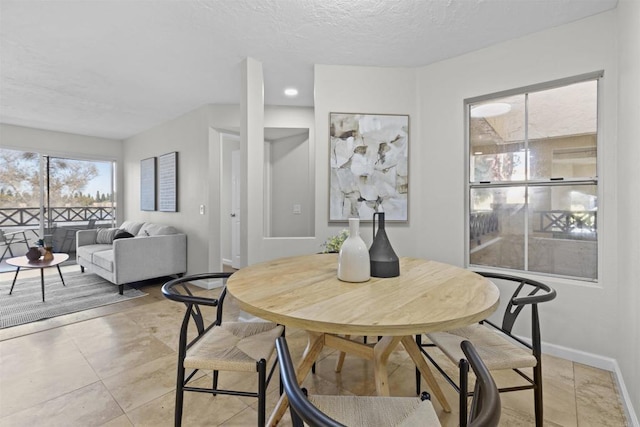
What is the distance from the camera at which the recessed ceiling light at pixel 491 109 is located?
255 centimetres

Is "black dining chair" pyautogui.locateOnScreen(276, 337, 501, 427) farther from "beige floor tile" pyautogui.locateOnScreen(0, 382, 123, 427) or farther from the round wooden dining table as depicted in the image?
"beige floor tile" pyautogui.locateOnScreen(0, 382, 123, 427)

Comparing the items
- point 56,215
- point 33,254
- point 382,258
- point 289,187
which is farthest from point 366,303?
point 56,215

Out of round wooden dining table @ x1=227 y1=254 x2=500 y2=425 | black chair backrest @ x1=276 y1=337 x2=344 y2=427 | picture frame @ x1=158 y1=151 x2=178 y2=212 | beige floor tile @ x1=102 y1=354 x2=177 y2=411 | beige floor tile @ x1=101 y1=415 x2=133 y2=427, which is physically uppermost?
picture frame @ x1=158 y1=151 x2=178 y2=212

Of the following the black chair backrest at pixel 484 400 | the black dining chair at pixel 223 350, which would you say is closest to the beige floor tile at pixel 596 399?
the black chair backrest at pixel 484 400

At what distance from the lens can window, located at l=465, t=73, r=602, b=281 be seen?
221 centimetres

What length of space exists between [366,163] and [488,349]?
6.21 feet

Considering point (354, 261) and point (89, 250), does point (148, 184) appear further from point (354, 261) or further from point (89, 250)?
point (354, 261)

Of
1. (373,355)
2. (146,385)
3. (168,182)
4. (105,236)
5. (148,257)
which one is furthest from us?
(105,236)

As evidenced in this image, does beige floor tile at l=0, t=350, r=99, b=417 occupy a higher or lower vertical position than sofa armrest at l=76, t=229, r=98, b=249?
lower

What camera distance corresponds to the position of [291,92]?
3533 millimetres

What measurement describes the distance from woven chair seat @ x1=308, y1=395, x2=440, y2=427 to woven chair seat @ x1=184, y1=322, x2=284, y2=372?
0.37 m

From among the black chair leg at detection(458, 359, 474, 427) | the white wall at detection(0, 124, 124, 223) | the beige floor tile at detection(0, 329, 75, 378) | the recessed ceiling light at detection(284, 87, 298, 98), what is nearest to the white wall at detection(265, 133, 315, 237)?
the recessed ceiling light at detection(284, 87, 298, 98)

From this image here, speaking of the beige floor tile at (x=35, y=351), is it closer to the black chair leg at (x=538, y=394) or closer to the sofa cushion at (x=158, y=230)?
the sofa cushion at (x=158, y=230)

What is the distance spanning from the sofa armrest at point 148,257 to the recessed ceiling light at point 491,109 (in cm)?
400
